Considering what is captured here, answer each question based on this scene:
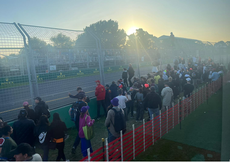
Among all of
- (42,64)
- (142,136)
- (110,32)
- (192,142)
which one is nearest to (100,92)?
(42,64)

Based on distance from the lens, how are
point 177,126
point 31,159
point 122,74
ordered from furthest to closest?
point 122,74, point 177,126, point 31,159

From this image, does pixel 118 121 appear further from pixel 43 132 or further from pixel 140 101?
pixel 140 101

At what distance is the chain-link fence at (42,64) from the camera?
5.88m

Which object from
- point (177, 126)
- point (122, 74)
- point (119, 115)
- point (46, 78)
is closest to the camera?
point (119, 115)

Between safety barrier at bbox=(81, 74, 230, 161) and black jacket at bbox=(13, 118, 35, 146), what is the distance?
182 cm

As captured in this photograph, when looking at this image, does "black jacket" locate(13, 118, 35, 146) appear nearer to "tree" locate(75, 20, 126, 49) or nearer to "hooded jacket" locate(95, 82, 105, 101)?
"hooded jacket" locate(95, 82, 105, 101)

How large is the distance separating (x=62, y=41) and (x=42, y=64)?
1291 mm

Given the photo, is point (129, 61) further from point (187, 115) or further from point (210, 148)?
point (210, 148)

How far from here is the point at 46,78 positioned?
684 centimetres

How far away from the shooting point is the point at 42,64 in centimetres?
668

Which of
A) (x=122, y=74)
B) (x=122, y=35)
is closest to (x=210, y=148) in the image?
(x=122, y=74)

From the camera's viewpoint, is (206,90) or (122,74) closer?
(206,90)

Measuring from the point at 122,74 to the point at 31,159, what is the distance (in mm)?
10455

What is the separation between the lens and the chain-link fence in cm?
588
